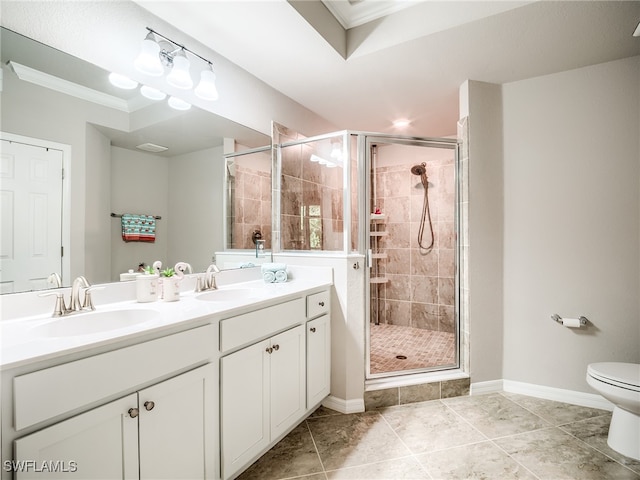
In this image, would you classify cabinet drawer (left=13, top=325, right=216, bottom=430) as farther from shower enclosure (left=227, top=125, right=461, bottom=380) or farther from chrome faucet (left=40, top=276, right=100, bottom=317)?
shower enclosure (left=227, top=125, right=461, bottom=380)

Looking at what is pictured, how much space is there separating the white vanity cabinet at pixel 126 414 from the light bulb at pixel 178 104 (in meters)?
1.29

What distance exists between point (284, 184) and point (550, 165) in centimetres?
198

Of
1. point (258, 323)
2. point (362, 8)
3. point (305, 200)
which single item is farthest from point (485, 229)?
point (258, 323)

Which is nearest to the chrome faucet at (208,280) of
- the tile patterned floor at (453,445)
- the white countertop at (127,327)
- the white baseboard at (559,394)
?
the white countertop at (127,327)

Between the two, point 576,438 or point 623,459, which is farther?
point 576,438

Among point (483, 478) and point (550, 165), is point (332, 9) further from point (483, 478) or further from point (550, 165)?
point (483, 478)

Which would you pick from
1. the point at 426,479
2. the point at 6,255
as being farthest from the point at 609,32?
the point at 6,255

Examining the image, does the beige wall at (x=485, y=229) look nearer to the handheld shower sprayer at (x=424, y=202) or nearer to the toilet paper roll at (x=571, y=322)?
the toilet paper roll at (x=571, y=322)

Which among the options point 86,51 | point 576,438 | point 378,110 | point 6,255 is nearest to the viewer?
point 6,255

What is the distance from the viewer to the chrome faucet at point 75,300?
1.24 metres

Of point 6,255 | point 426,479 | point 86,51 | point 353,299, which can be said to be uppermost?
point 86,51

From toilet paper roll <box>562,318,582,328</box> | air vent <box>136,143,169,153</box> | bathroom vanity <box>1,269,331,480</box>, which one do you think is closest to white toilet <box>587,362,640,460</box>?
toilet paper roll <box>562,318,582,328</box>

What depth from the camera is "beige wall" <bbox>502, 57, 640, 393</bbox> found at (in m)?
2.08

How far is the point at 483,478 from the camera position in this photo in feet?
4.91
